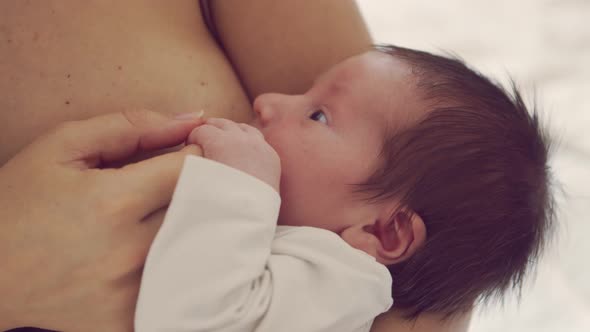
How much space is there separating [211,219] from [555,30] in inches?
49.7

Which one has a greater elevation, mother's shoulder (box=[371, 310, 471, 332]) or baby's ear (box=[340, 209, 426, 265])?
baby's ear (box=[340, 209, 426, 265])

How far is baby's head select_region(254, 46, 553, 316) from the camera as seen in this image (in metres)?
0.81

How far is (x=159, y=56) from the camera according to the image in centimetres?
87

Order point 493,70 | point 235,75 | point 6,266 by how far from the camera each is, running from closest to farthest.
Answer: point 6,266
point 235,75
point 493,70

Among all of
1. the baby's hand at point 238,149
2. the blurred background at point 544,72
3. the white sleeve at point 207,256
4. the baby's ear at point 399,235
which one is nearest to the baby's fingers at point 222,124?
the baby's hand at point 238,149

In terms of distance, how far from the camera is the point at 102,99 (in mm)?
812

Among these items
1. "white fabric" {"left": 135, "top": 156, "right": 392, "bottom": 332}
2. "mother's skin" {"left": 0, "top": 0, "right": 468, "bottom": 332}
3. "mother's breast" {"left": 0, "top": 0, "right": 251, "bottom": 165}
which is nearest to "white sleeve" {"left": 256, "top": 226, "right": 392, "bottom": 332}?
"white fabric" {"left": 135, "top": 156, "right": 392, "bottom": 332}

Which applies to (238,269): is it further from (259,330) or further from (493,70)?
(493,70)

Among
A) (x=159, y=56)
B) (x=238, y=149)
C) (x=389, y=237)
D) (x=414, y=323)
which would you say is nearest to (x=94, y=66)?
(x=159, y=56)

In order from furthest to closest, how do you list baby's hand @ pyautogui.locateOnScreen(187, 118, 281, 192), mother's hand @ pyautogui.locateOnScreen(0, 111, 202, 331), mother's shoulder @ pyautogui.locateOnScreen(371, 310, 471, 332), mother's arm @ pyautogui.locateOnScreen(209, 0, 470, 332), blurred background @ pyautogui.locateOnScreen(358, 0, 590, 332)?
blurred background @ pyautogui.locateOnScreen(358, 0, 590, 332), mother's arm @ pyautogui.locateOnScreen(209, 0, 470, 332), mother's shoulder @ pyautogui.locateOnScreen(371, 310, 471, 332), baby's hand @ pyautogui.locateOnScreen(187, 118, 281, 192), mother's hand @ pyautogui.locateOnScreen(0, 111, 202, 331)

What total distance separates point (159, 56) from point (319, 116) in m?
0.25

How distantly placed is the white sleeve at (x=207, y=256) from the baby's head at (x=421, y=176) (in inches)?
5.9

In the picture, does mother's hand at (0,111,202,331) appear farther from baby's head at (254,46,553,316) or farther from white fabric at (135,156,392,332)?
baby's head at (254,46,553,316)

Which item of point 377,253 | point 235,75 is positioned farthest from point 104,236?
point 235,75
